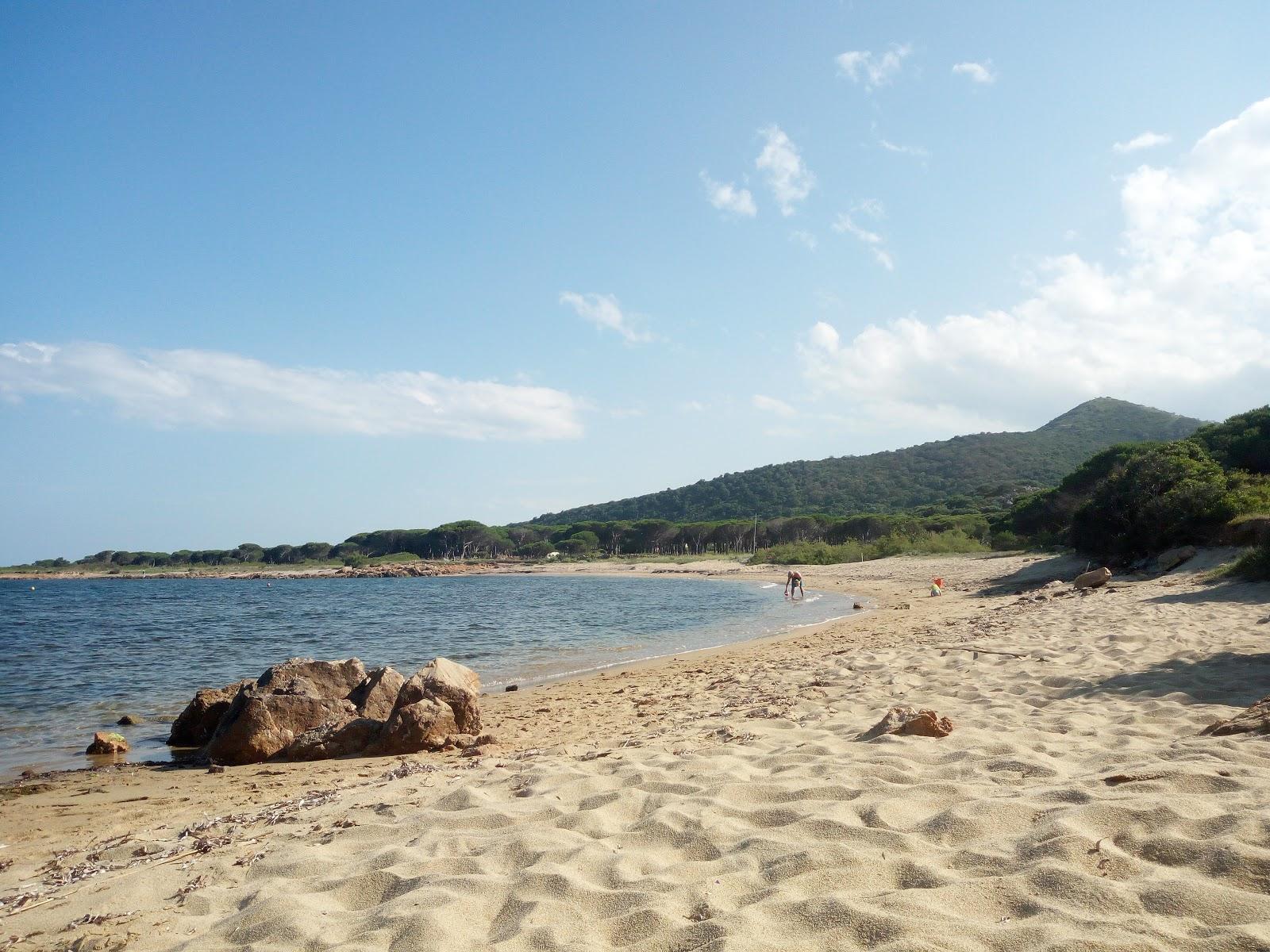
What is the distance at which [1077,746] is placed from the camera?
4.71 m

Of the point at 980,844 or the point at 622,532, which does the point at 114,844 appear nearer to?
the point at 980,844

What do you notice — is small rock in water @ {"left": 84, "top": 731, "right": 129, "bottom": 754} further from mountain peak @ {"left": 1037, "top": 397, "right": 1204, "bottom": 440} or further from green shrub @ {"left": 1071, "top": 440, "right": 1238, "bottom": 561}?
mountain peak @ {"left": 1037, "top": 397, "right": 1204, "bottom": 440}

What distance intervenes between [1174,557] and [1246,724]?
1507 centimetres

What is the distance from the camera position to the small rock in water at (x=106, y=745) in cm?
845

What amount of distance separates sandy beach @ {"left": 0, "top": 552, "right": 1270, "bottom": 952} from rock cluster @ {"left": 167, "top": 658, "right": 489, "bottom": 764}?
418mm

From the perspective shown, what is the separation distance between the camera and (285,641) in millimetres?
21125

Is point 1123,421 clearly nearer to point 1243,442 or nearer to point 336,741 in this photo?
point 1243,442

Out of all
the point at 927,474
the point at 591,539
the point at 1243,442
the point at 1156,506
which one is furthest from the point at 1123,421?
the point at 1156,506

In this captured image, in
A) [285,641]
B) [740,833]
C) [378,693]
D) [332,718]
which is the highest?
[740,833]

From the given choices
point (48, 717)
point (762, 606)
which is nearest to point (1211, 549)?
point (762, 606)

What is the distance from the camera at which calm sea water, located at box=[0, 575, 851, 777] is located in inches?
432

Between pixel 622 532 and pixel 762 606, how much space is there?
7685 cm

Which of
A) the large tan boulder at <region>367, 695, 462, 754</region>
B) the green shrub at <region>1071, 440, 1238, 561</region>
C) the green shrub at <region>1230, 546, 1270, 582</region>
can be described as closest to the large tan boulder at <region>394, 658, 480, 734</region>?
the large tan boulder at <region>367, 695, 462, 754</region>

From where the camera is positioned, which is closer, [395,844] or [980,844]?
[980,844]
